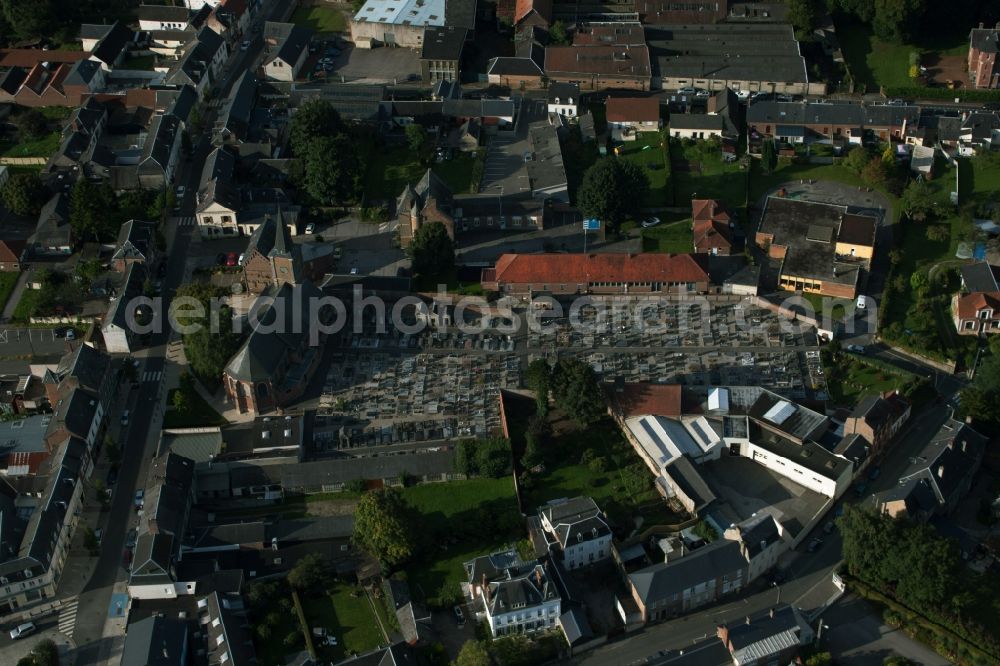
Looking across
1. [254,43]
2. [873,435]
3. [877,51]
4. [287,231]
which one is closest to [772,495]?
[873,435]

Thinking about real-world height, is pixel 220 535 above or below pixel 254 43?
below

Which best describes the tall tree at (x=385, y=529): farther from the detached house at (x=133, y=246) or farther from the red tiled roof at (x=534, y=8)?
the red tiled roof at (x=534, y=8)

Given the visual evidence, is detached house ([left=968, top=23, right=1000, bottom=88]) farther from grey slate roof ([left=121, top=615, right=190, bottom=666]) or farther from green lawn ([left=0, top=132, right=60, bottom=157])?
grey slate roof ([left=121, top=615, right=190, bottom=666])

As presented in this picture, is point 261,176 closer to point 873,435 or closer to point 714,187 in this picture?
point 714,187

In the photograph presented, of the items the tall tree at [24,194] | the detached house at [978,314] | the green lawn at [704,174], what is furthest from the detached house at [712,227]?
the tall tree at [24,194]

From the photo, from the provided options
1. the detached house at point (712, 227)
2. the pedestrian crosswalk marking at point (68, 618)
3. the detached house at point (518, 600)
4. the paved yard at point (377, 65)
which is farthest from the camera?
the paved yard at point (377, 65)

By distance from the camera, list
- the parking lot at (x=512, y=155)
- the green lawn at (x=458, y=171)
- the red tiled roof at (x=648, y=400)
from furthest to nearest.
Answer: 1. the green lawn at (x=458, y=171)
2. the parking lot at (x=512, y=155)
3. the red tiled roof at (x=648, y=400)

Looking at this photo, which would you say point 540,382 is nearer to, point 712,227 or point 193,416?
point 193,416

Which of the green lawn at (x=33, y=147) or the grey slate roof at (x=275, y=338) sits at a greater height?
the green lawn at (x=33, y=147)

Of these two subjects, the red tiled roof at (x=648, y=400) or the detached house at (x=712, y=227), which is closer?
the red tiled roof at (x=648, y=400)
